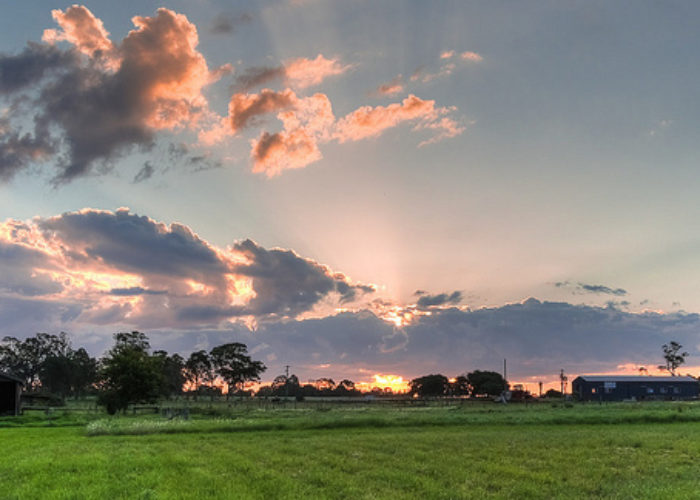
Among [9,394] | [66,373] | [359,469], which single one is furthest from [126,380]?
[66,373]

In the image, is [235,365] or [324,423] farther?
[235,365]

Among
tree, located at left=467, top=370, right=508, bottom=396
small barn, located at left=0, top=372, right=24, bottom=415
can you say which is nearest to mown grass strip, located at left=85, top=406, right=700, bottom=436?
small barn, located at left=0, top=372, right=24, bottom=415

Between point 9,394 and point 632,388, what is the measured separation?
528 feet

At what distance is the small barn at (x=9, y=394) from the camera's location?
228 feet

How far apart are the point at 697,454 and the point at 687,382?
563ft

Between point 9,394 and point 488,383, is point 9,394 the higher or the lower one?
the higher one

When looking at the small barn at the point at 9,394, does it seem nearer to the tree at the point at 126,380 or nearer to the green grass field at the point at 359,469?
the tree at the point at 126,380

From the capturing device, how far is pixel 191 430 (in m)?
44.4

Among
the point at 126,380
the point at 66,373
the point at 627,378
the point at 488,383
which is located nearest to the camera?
the point at 126,380

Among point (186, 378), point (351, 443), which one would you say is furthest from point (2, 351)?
point (351, 443)

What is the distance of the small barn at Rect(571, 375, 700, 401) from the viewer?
524ft

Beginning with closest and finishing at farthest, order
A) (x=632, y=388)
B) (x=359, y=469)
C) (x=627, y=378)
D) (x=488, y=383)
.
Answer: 1. (x=359, y=469)
2. (x=632, y=388)
3. (x=627, y=378)
4. (x=488, y=383)

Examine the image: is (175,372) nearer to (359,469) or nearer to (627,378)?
(627,378)

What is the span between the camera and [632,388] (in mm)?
161750
